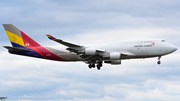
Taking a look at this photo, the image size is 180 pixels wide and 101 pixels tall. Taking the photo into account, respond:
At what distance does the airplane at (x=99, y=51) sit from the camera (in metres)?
63.2

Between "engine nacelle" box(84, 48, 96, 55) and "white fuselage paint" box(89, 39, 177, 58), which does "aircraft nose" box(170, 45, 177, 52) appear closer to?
"white fuselage paint" box(89, 39, 177, 58)

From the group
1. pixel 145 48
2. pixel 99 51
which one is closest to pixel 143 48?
pixel 145 48

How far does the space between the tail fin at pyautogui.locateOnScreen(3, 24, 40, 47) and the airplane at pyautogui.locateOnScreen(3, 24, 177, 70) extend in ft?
1.78

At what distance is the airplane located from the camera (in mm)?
63219

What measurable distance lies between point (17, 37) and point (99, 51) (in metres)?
21.0

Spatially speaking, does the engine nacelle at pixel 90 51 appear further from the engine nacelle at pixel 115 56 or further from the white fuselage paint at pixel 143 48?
the engine nacelle at pixel 115 56

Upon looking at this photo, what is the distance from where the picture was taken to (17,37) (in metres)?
70.9

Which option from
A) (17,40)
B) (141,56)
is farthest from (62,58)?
(141,56)

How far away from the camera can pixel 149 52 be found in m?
Result: 63.2

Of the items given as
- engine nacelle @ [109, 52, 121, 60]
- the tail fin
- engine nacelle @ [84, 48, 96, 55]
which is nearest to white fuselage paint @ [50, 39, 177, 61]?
engine nacelle @ [109, 52, 121, 60]

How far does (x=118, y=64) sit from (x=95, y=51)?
10.3 metres

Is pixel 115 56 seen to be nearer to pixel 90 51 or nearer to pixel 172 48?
pixel 90 51

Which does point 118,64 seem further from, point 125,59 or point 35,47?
point 35,47

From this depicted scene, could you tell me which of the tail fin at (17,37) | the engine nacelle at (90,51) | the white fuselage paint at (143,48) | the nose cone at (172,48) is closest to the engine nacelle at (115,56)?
the white fuselage paint at (143,48)
